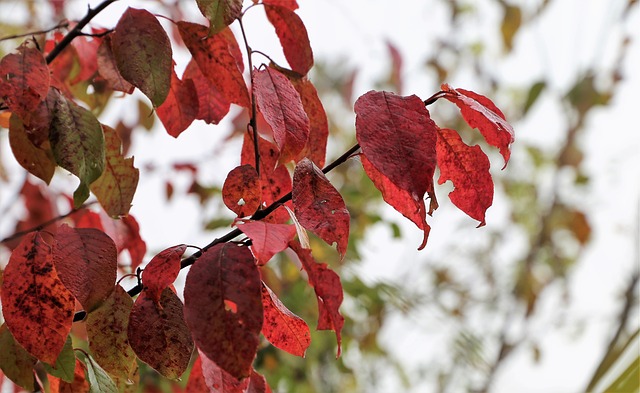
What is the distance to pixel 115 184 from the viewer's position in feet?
1.95

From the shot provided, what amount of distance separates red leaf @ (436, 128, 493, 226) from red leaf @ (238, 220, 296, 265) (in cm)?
12

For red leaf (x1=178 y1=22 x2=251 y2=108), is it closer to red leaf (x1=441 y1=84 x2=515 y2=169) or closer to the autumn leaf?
the autumn leaf

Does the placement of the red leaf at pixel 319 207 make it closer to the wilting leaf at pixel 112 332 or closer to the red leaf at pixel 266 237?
the red leaf at pixel 266 237

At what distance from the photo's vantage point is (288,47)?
22.9 inches

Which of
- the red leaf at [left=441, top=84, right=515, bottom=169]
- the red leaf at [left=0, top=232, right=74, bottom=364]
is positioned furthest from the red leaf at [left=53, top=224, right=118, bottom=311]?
the red leaf at [left=441, top=84, right=515, bottom=169]

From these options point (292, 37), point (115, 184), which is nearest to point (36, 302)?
point (115, 184)

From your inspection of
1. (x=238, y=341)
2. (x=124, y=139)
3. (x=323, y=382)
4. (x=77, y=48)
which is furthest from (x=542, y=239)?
(x=238, y=341)

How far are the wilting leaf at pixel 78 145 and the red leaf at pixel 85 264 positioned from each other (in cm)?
4

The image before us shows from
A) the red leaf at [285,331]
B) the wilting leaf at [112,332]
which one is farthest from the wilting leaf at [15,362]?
the red leaf at [285,331]

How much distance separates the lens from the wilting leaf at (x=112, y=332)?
1.62 ft

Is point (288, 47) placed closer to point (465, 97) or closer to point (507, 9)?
point (465, 97)

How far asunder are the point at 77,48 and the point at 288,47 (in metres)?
0.23

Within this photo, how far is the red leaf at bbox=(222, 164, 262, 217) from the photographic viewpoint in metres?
0.50

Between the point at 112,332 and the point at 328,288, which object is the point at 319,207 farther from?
the point at 112,332
